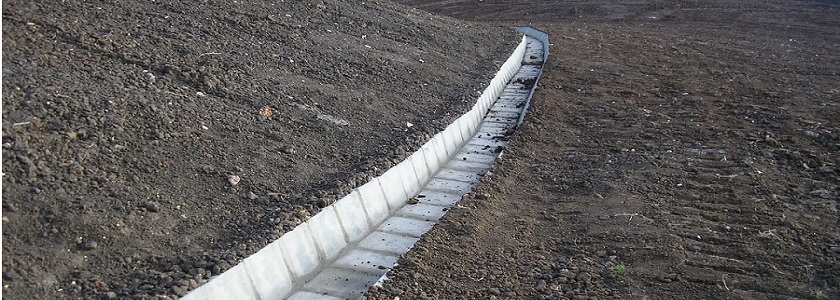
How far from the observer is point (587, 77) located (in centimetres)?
1134

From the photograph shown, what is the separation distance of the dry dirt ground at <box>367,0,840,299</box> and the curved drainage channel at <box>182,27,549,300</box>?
1.14ft

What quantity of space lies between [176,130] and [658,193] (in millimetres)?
4424

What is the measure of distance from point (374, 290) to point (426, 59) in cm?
656

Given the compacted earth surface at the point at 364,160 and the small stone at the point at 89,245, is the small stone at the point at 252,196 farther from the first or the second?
the small stone at the point at 89,245

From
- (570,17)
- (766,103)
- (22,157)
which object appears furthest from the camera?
(570,17)

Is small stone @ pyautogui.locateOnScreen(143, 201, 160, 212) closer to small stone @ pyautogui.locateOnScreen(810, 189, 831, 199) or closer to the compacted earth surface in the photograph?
the compacted earth surface

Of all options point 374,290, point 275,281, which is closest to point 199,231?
point 275,281

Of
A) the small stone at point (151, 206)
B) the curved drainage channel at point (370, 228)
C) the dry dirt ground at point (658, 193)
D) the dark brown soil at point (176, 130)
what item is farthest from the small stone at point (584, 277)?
the small stone at point (151, 206)

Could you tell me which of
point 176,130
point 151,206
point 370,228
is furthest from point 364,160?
point 151,206

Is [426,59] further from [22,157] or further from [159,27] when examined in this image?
[22,157]

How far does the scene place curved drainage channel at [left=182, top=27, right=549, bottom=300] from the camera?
16.1 ft

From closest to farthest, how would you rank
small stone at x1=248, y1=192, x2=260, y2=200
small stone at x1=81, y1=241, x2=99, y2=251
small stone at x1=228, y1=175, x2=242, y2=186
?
small stone at x1=81, y1=241, x2=99, y2=251 < small stone at x1=248, y1=192, x2=260, y2=200 < small stone at x1=228, y1=175, x2=242, y2=186

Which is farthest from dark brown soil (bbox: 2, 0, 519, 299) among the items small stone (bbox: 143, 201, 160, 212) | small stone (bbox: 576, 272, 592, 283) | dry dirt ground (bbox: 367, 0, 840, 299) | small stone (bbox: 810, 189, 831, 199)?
small stone (bbox: 810, 189, 831, 199)

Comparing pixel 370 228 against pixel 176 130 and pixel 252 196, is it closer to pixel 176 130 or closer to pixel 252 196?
pixel 252 196
